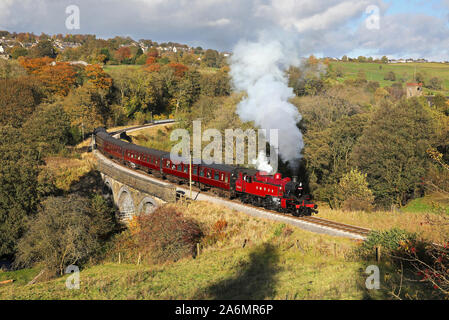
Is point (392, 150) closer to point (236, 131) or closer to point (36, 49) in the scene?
point (236, 131)

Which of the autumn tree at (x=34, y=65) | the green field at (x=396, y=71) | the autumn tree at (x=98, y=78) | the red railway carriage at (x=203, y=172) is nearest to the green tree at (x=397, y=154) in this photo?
the red railway carriage at (x=203, y=172)

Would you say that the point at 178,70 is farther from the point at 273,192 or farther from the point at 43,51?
the point at 273,192

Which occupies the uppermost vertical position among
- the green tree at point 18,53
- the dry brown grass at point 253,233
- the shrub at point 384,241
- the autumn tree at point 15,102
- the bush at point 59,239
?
the green tree at point 18,53

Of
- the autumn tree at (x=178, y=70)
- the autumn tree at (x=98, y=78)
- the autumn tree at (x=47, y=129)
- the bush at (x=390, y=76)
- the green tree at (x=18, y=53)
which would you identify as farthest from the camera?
the green tree at (x=18, y=53)

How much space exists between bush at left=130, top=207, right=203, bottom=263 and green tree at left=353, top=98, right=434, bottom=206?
2842 centimetres

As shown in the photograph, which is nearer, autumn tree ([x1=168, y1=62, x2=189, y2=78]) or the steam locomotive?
the steam locomotive

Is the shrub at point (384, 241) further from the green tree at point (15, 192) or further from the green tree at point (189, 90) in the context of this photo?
the green tree at point (189, 90)

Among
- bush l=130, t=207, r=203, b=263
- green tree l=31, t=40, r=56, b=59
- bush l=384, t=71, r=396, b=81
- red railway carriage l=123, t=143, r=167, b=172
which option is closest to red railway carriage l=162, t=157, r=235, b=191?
red railway carriage l=123, t=143, r=167, b=172

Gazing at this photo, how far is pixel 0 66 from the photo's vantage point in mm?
73500

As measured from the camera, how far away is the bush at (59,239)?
27.3 metres

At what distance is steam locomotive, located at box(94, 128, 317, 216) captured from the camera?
2580cm

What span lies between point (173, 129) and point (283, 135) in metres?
46.1

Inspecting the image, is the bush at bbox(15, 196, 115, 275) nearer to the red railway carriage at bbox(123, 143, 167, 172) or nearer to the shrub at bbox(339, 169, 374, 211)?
the red railway carriage at bbox(123, 143, 167, 172)

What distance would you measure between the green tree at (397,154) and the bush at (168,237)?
2842 cm
